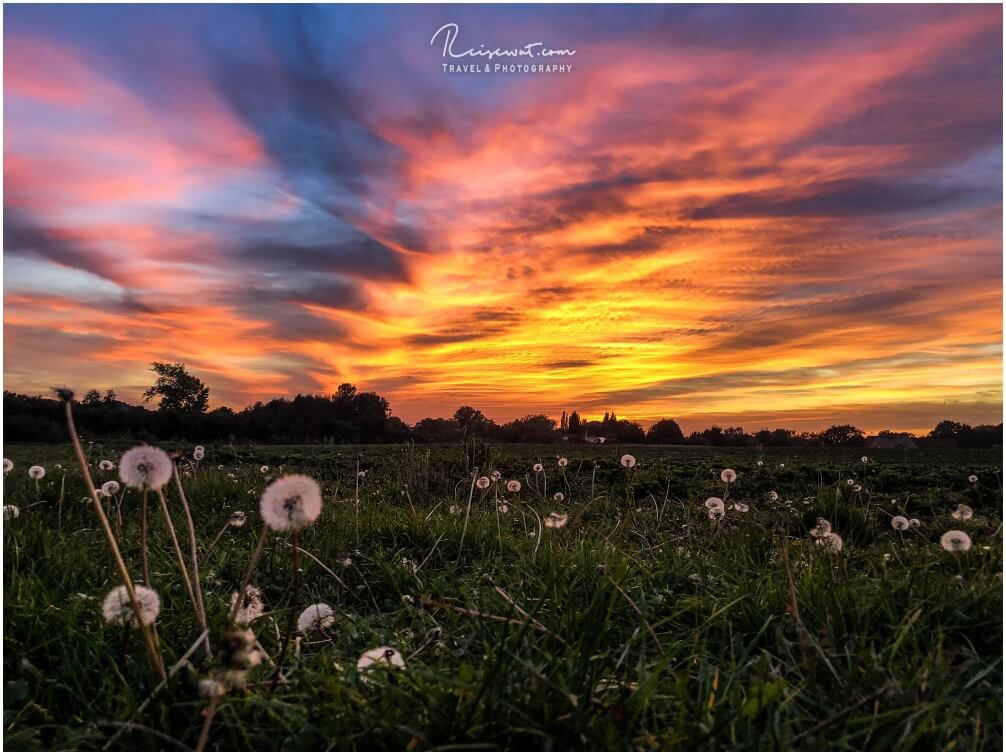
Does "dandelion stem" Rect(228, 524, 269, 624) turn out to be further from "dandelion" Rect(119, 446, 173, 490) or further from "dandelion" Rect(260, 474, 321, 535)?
"dandelion" Rect(119, 446, 173, 490)

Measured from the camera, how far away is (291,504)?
1881mm

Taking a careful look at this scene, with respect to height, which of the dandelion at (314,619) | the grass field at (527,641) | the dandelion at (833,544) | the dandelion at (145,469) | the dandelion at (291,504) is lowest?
the grass field at (527,641)

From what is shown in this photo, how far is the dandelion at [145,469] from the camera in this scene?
203 centimetres

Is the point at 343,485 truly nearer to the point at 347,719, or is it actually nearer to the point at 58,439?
the point at 347,719

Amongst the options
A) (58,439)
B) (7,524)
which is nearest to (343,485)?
(7,524)

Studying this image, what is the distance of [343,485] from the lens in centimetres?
834

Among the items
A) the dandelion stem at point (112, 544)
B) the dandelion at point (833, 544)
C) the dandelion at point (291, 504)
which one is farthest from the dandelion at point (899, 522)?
the dandelion stem at point (112, 544)

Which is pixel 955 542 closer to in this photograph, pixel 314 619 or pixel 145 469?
pixel 314 619

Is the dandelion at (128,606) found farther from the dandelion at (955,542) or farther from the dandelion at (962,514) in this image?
the dandelion at (962,514)

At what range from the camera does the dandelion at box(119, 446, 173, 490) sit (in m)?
2.03

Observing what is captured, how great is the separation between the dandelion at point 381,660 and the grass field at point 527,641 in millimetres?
54

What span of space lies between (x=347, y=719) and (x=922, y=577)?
9.57 feet

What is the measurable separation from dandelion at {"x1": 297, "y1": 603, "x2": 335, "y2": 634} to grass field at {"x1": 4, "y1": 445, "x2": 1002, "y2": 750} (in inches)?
4.8

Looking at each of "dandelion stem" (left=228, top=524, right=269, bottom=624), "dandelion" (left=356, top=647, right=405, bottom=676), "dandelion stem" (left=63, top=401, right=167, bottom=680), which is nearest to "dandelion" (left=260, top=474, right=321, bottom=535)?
"dandelion stem" (left=228, top=524, right=269, bottom=624)
